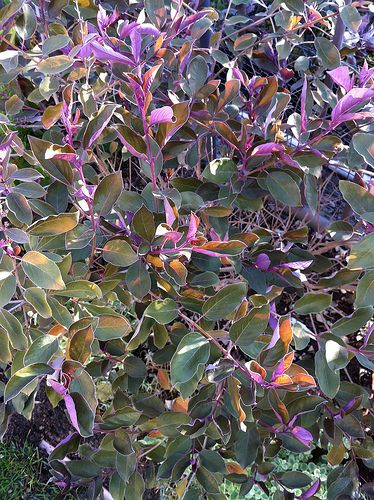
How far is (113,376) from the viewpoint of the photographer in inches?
53.6

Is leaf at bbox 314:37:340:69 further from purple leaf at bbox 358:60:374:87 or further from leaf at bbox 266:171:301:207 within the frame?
leaf at bbox 266:171:301:207

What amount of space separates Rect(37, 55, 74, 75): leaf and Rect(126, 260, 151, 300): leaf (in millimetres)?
386

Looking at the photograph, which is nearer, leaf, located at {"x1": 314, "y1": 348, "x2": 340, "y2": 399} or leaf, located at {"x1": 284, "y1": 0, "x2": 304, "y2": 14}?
leaf, located at {"x1": 314, "y1": 348, "x2": 340, "y2": 399}

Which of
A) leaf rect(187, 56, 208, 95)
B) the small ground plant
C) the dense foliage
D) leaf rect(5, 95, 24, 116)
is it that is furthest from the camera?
the small ground plant

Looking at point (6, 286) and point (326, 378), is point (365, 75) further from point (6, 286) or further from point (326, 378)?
point (6, 286)

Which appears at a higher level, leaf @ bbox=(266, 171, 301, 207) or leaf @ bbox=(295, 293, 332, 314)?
leaf @ bbox=(266, 171, 301, 207)

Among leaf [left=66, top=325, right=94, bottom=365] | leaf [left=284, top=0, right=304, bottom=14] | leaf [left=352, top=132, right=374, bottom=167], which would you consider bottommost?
leaf [left=66, top=325, right=94, bottom=365]

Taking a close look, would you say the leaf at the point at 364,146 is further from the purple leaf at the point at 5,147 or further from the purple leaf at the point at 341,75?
the purple leaf at the point at 5,147

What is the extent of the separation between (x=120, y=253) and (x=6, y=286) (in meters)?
0.20

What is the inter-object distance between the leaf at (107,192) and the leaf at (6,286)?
0.19 meters

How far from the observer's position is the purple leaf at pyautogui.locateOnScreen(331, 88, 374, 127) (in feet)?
3.02

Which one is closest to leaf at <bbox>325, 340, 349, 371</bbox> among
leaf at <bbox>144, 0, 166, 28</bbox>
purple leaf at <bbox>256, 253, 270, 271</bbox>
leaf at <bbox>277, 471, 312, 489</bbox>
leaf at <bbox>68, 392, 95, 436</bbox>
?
purple leaf at <bbox>256, 253, 270, 271</bbox>

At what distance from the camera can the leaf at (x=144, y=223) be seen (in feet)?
3.11

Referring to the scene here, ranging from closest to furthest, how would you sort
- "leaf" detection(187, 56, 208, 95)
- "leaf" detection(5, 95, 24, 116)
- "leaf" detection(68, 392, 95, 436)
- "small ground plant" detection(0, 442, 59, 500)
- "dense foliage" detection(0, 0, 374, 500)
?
"leaf" detection(68, 392, 95, 436), "dense foliage" detection(0, 0, 374, 500), "leaf" detection(187, 56, 208, 95), "leaf" detection(5, 95, 24, 116), "small ground plant" detection(0, 442, 59, 500)
